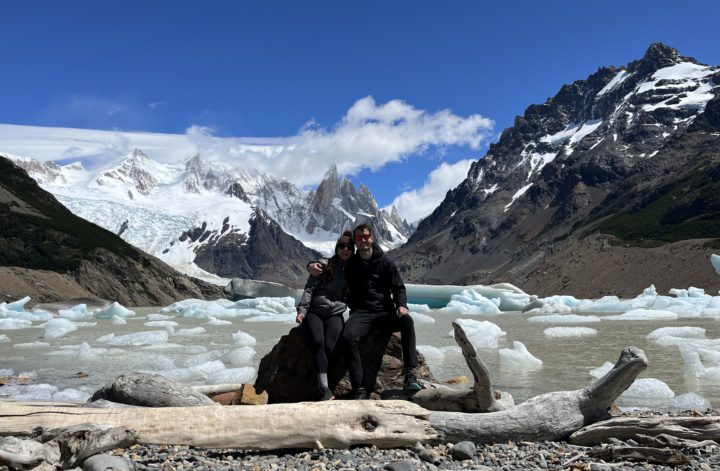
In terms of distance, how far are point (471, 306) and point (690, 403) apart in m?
48.7

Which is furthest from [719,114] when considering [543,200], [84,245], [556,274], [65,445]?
[65,445]

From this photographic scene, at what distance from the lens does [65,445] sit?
5.73 meters

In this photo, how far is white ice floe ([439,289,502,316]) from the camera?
54.3 m

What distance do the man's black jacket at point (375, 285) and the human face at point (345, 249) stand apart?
0.61ft

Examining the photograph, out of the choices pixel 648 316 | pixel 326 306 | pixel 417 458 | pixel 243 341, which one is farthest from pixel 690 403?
pixel 648 316

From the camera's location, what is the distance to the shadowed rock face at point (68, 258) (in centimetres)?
6625

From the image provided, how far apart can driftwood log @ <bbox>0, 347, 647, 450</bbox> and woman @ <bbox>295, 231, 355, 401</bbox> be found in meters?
1.38

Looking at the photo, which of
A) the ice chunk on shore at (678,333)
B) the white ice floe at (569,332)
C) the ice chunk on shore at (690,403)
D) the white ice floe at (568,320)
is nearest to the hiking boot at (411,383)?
the ice chunk on shore at (690,403)

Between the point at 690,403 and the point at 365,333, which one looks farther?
the point at 690,403

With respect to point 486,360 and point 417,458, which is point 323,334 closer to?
point 417,458

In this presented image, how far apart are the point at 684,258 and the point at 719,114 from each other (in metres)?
96.8

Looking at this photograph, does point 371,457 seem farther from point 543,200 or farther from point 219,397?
point 543,200

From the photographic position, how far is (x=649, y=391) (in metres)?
12.1

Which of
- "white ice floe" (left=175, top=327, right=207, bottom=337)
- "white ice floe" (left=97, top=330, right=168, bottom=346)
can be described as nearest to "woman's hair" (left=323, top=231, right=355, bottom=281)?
"white ice floe" (left=97, top=330, right=168, bottom=346)
